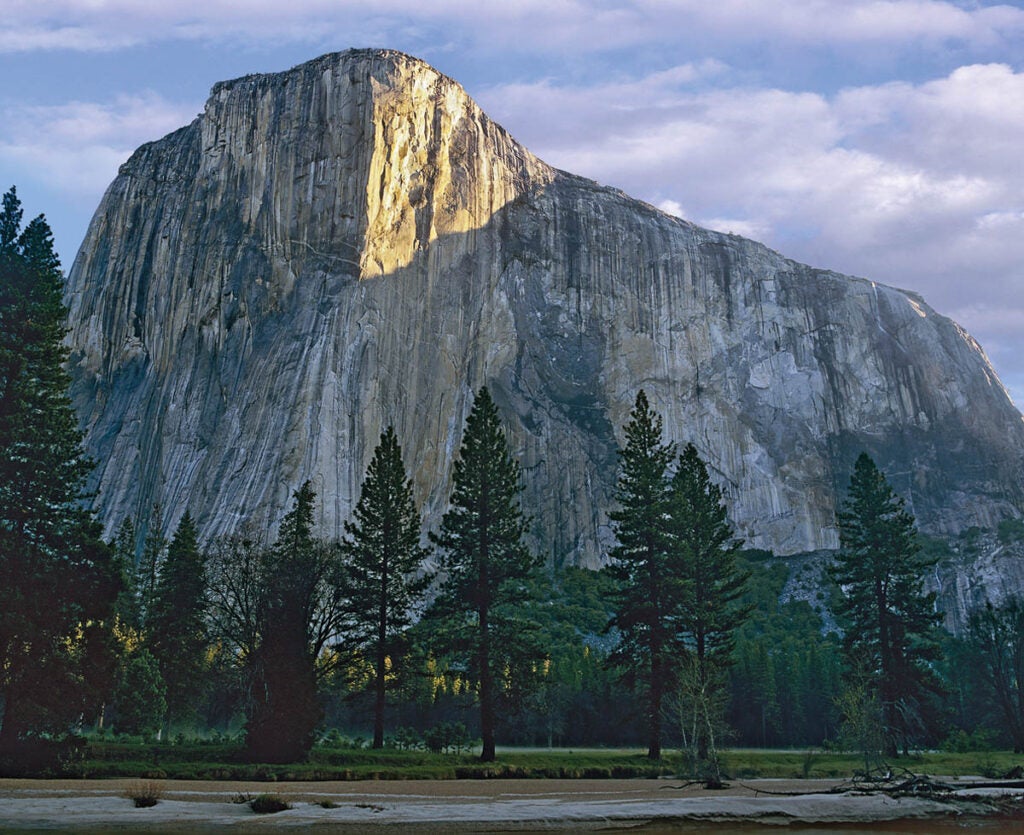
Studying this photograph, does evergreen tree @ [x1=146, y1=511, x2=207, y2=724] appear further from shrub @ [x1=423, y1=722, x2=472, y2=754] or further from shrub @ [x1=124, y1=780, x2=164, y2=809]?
shrub @ [x1=124, y1=780, x2=164, y2=809]

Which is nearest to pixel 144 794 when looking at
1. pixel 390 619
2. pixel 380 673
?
pixel 380 673

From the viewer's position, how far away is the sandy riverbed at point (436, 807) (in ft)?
68.3

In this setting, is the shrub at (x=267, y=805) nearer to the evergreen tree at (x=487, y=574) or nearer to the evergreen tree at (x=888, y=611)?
the evergreen tree at (x=487, y=574)

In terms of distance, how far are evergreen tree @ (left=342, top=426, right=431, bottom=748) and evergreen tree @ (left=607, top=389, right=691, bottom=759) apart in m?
9.49

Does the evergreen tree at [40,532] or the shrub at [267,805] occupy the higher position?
the evergreen tree at [40,532]

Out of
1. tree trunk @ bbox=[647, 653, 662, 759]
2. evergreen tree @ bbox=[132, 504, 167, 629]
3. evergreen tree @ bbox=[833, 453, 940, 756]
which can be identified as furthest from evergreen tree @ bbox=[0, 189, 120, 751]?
evergreen tree @ bbox=[833, 453, 940, 756]

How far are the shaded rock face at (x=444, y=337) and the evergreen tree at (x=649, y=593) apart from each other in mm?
47744

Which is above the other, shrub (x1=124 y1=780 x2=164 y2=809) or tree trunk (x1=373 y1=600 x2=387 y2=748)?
tree trunk (x1=373 y1=600 x2=387 y2=748)

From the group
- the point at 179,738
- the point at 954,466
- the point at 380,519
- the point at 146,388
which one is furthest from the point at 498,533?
the point at 954,466

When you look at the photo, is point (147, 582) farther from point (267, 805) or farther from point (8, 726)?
point (267, 805)

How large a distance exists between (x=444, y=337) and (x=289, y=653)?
243ft

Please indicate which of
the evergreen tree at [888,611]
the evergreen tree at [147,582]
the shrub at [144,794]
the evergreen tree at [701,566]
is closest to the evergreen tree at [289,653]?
the shrub at [144,794]

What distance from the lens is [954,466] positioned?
5330 inches

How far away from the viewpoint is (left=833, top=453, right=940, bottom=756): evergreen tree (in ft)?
165
